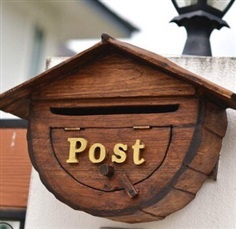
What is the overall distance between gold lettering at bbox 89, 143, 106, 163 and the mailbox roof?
0.92 feet

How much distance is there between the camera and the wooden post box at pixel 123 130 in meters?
2.14

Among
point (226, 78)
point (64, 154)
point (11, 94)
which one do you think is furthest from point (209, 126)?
point (11, 94)

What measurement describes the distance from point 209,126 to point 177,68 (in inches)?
7.7

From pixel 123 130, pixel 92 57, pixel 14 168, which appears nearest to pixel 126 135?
pixel 123 130

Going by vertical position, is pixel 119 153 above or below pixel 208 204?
above

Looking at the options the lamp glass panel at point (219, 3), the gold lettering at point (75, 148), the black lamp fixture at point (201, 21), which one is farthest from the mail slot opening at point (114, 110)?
the lamp glass panel at point (219, 3)

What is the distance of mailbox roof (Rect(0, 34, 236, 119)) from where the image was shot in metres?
2.13

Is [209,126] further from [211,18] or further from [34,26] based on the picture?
[34,26]

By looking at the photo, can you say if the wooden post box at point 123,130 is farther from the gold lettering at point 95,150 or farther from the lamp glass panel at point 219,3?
the lamp glass panel at point 219,3

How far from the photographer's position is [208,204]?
2.34 metres

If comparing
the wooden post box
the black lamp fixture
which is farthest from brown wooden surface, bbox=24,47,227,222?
the black lamp fixture

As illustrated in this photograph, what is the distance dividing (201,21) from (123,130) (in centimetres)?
64

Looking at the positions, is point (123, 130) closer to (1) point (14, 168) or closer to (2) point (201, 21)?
(2) point (201, 21)

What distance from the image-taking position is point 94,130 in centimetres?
228
